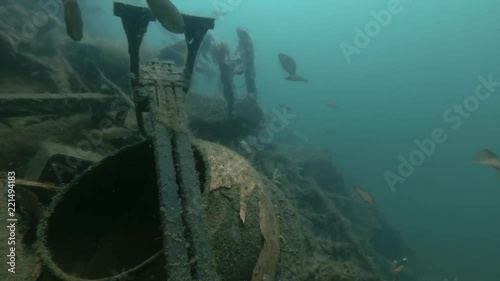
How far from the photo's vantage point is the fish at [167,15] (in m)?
3.22

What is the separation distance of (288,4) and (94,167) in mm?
207004

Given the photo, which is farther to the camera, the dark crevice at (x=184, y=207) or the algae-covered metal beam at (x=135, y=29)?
the algae-covered metal beam at (x=135, y=29)

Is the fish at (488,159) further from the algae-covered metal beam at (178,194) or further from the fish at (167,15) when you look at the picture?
the algae-covered metal beam at (178,194)

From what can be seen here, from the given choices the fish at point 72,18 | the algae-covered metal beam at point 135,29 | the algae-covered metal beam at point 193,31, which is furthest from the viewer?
the fish at point 72,18

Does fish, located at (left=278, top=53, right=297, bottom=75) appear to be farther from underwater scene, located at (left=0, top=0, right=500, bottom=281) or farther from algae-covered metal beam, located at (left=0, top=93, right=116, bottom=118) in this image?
algae-covered metal beam, located at (left=0, top=93, right=116, bottom=118)

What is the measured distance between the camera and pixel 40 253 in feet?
6.15

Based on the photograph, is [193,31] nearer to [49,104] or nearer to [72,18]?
[72,18]

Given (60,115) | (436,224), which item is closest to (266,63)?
(436,224)

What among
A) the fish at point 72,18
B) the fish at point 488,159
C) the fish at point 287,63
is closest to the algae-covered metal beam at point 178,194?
the fish at point 72,18

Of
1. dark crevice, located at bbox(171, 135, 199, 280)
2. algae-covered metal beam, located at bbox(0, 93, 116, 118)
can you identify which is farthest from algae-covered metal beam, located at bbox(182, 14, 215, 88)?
algae-covered metal beam, located at bbox(0, 93, 116, 118)

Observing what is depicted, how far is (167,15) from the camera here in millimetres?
3223

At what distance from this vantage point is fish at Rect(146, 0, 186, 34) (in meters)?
3.22

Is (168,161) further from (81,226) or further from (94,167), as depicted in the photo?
(81,226)

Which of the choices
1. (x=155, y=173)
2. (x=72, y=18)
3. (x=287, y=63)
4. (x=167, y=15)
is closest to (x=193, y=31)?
(x=167, y=15)
